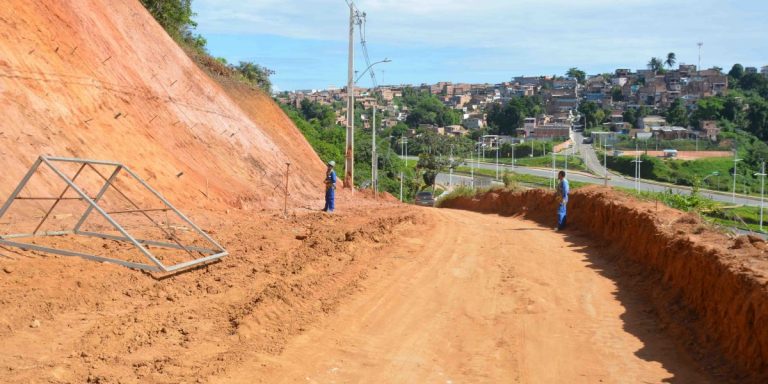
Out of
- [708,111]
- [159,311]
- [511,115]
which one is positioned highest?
[708,111]

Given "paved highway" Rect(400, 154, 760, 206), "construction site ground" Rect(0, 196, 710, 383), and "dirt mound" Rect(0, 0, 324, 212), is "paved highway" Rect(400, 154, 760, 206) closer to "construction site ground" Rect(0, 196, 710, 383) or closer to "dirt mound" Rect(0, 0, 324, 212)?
"dirt mound" Rect(0, 0, 324, 212)

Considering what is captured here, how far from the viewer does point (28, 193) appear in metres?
13.1

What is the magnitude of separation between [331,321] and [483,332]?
1.86 m

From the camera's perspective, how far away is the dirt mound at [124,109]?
1556cm

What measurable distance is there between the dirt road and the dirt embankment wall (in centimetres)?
34

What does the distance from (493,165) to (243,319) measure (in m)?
89.1

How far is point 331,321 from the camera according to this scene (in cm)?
923

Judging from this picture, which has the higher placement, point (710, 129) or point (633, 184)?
point (710, 129)

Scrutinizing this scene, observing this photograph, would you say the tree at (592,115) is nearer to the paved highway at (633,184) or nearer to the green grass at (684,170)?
A: the paved highway at (633,184)

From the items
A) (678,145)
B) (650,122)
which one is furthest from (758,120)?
(650,122)

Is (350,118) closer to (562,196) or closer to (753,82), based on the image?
(562,196)

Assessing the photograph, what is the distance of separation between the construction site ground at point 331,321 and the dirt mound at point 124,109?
4.50 meters

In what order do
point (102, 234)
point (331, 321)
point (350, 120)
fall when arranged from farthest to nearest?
point (350, 120)
point (102, 234)
point (331, 321)

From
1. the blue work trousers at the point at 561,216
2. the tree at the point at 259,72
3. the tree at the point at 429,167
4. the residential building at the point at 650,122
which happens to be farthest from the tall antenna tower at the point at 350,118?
the residential building at the point at 650,122
